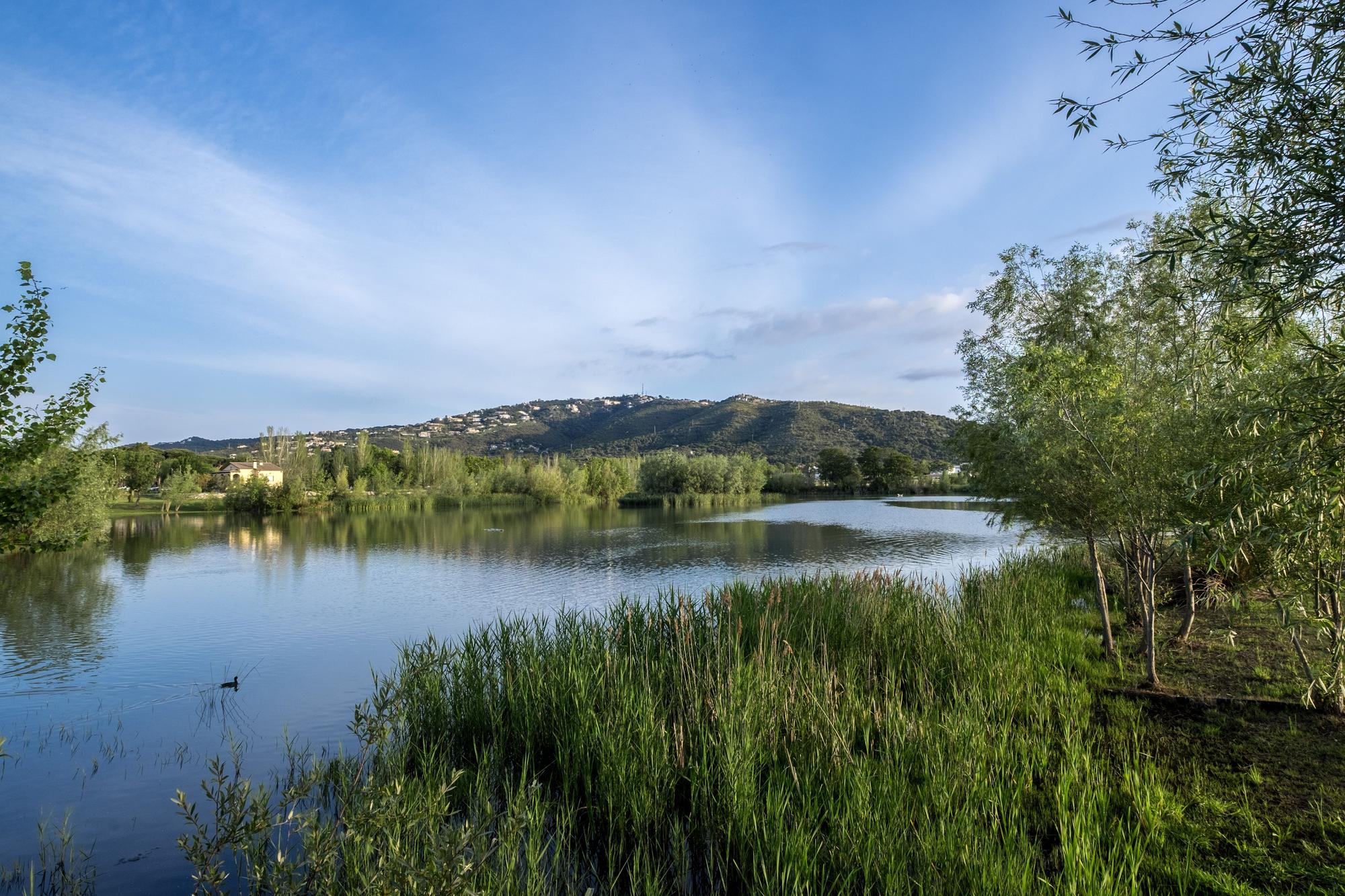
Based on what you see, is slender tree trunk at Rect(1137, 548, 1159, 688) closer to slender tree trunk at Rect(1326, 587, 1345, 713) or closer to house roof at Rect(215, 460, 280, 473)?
slender tree trunk at Rect(1326, 587, 1345, 713)

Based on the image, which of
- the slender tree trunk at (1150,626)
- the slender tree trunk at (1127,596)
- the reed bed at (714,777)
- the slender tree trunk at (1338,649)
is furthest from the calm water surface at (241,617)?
the slender tree trunk at (1338,649)

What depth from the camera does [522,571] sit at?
2544 centimetres

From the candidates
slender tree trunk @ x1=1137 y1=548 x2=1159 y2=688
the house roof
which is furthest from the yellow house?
slender tree trunk @ x1=1137 y1=548 x2=1159 y2=688

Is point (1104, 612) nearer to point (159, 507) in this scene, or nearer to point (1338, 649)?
point (1338, 649)

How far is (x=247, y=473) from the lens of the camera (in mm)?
84438

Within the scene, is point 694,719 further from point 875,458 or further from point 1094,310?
point 875,458

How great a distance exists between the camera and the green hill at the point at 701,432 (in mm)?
115188

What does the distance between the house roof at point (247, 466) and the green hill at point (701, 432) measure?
8.96 metres

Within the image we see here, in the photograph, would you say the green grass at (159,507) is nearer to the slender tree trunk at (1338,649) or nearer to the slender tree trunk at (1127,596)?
the slender tree trunk at (1127,596)

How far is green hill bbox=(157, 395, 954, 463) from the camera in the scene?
115188 millimetres

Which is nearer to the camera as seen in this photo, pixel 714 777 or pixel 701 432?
pixel 714 777

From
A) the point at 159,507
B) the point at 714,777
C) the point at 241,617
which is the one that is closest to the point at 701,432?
the point at 159,507

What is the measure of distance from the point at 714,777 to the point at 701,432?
126920mm

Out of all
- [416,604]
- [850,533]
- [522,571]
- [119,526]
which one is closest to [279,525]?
[119,526]
